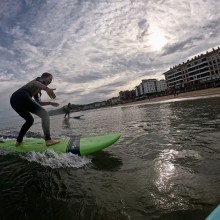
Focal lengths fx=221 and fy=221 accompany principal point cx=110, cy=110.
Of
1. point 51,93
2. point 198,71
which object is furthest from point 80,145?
point 198,71

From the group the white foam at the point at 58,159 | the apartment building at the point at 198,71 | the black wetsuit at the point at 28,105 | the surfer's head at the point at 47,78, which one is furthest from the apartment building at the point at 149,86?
the white foam at the point at 58,159

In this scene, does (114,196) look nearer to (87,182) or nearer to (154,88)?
(87,182)

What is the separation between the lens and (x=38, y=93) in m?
6.94

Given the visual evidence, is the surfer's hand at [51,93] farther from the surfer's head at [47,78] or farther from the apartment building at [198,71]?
the apartment building at [198,71]

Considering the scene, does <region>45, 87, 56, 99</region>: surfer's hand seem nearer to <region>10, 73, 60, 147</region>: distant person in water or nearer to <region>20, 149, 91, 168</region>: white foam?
<region>10, 73, 60, 147</region>: distant person in water

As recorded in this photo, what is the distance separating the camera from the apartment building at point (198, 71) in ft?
317

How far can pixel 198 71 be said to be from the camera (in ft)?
352

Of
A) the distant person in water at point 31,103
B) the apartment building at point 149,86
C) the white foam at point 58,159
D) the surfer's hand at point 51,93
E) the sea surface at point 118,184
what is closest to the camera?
the sea surface at point 118,184

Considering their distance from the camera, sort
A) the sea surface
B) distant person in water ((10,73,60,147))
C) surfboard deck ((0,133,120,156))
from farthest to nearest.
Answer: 1. distant person in water ((10,73,60,147))
2. surfboard deck ((0,133,120,156))
3. the sea surface

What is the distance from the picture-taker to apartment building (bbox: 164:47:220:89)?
3807 inches

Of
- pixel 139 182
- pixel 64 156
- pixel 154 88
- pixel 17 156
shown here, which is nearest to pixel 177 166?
pixel 139 182

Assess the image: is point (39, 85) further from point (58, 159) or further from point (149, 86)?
point (149, 86)

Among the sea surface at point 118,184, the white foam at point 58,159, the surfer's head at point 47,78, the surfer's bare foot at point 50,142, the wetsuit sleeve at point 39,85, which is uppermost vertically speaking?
the surfer's head at point 47,78

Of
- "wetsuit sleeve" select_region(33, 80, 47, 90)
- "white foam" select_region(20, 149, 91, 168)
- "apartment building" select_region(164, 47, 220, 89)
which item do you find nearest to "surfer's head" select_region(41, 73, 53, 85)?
"wetsuit sleeve" select_region(33, 80, 47, 90)
